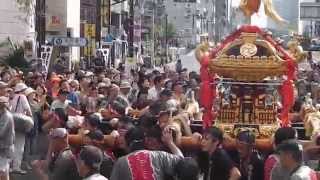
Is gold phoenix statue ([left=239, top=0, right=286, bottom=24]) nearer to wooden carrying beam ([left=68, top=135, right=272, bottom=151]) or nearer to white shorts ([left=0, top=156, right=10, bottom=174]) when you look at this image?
wooden carrying beam ([left=68, top=135, right=272, bottom=151])

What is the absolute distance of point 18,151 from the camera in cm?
1420

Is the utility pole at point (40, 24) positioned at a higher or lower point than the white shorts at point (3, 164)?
higher

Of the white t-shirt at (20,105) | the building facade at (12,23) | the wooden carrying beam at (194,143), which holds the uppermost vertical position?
the building facade at (12,23)

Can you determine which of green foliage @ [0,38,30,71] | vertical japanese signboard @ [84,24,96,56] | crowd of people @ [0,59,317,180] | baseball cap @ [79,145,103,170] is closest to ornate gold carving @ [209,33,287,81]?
crowd of people @ [0,59,317,180]

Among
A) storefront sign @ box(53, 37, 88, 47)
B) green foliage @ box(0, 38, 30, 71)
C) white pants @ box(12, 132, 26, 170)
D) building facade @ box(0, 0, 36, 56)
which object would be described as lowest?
white pants @ box(12, 132, 26, 170)

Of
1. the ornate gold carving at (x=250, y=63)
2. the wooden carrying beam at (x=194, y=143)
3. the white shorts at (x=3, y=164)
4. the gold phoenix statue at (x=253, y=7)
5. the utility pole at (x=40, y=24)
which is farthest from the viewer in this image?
the utility pole at (x=40, y=24)

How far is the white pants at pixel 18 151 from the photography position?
14033 mm

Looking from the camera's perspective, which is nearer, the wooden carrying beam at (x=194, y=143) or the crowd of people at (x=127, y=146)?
the crowd of people at (x=127, y=146)

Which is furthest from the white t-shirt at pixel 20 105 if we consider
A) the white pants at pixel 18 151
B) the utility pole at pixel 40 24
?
the utility pole at pixel 40 24

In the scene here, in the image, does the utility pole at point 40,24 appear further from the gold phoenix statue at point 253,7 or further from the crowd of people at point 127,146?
the gold phoenix statue at point 253,7

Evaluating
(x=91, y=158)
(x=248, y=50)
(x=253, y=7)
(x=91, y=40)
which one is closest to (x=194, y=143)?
(x=248, y=50)

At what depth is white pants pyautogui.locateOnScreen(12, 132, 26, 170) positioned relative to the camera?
14033mm

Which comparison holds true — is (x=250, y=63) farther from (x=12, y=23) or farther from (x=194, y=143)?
(x=12, y=23)

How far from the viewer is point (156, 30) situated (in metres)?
104
